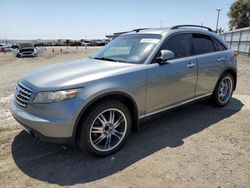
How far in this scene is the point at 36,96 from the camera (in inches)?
128

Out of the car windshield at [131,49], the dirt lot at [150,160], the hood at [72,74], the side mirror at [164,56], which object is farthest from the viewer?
the car windshield at [131,49]

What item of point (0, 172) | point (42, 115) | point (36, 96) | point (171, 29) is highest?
point (171, 29)

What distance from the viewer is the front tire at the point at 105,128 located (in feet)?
10.9

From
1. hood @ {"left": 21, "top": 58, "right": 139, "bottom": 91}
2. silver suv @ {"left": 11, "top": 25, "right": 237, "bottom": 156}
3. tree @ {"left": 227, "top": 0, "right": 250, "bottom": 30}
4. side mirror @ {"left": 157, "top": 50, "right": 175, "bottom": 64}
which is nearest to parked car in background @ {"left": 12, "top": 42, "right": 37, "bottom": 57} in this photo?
silver suv @ {"left": 11, "top": 25, "right": 237, "bottom": 156}

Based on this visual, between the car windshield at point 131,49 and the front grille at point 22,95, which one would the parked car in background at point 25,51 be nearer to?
the car windshield at point 131,49

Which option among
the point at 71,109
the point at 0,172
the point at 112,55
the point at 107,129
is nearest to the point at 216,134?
the point at 107,129

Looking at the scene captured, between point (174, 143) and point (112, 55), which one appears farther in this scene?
point (112, 55)

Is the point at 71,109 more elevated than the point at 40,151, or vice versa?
the point at 71,109

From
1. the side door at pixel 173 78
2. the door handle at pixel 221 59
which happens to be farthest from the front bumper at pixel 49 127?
the door handle at pixel 221 59

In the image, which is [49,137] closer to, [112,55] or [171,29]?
[112,55]

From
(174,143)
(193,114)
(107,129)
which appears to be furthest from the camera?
(193,114)

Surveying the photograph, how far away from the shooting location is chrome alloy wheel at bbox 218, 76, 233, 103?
5.69 meters

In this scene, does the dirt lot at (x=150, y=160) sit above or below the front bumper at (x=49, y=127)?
below

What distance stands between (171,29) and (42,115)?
2727mm
